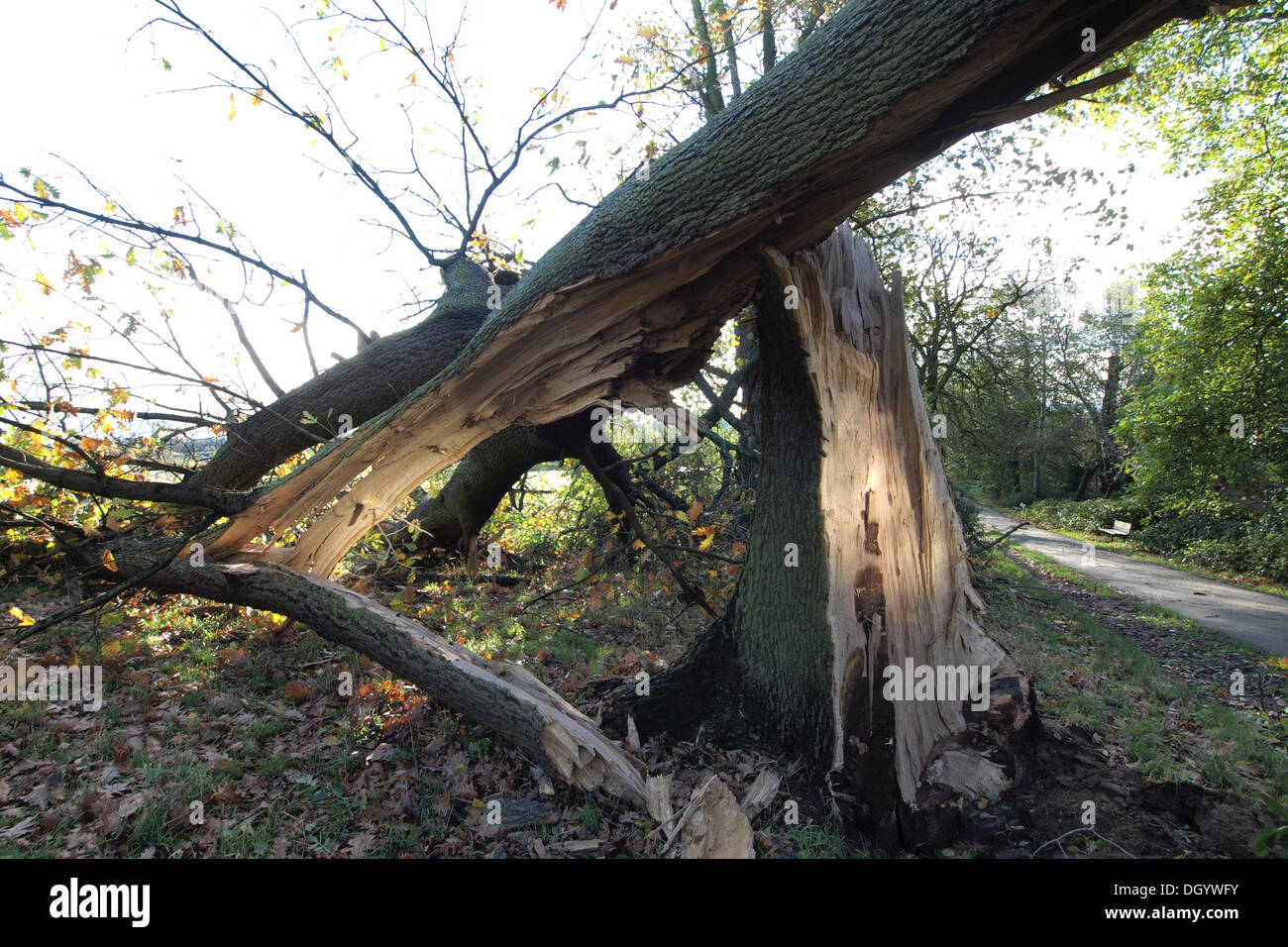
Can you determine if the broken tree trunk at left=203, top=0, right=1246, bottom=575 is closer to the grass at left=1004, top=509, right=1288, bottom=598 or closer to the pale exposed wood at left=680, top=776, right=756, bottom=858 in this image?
the pale exposed wood at left=680, top=776, right=756, bottom=858

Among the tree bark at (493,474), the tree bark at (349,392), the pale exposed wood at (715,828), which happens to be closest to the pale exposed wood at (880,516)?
the pale exposed wood at (715,828)

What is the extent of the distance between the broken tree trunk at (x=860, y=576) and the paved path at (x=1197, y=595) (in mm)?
6886

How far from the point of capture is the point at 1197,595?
10.8m

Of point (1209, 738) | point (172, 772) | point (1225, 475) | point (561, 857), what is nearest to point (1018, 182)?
point (1225, 475)

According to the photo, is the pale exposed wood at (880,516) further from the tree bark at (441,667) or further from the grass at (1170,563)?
the grass at (1170,563)

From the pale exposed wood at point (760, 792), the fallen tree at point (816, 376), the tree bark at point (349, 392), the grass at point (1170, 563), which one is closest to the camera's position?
the fallen tree at point (816, 376)

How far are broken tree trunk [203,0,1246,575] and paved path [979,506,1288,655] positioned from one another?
814 centimetres

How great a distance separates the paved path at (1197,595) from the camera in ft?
27.0

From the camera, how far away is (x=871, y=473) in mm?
3367

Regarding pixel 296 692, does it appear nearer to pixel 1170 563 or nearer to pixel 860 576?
pixel 860 576

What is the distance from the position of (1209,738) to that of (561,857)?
4471 mm

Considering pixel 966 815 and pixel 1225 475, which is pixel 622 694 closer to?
pixel 966 815

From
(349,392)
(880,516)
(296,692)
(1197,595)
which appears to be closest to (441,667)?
(296,692)

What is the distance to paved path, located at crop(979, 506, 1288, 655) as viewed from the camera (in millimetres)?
8234
